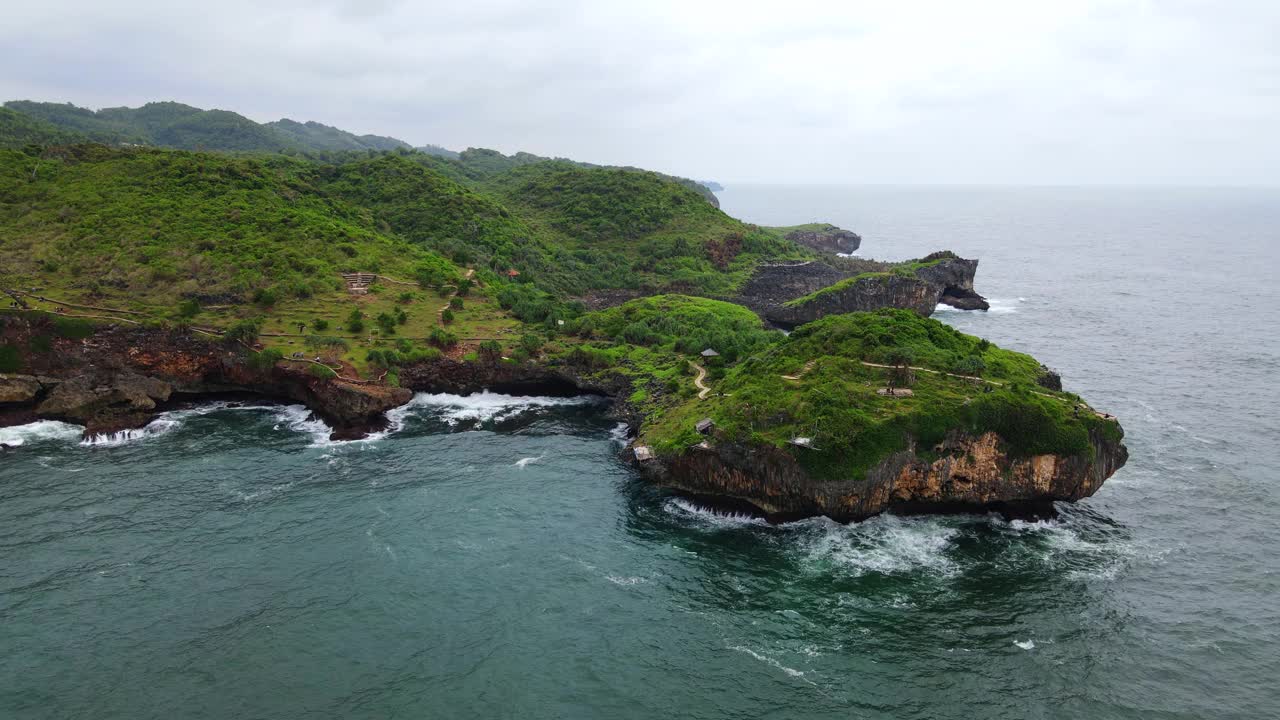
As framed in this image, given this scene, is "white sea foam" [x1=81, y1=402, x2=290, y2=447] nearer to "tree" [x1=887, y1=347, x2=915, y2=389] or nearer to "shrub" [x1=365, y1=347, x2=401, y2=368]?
"shrub" [x1=365, y1=347, x2=401, y2=368]

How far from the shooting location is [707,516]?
5084 centimetres

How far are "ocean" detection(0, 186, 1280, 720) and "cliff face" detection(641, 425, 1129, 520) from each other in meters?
1.75

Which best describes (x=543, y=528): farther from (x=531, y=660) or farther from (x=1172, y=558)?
(x=1172, y=558)

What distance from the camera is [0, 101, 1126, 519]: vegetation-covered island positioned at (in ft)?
161

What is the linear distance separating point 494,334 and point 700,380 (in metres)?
27.4

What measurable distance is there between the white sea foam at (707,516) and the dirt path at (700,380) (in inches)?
442

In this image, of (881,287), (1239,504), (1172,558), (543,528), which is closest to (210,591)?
(543,528)

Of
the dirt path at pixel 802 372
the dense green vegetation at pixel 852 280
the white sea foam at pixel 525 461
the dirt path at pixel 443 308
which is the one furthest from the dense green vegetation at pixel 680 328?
the white sea foam at pixel 525 461

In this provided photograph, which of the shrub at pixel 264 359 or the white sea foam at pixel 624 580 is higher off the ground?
the shrub at pixel 264 359

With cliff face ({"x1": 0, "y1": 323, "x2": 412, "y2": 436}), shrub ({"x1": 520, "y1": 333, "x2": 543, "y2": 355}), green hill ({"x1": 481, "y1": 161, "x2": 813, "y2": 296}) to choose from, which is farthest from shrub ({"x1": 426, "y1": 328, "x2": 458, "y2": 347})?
green hill ({"x1": 481, "y1": 161, "x2": 813, "y2": 296})

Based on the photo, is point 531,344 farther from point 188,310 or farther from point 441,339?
point 188,310

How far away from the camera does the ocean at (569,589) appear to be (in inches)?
1331

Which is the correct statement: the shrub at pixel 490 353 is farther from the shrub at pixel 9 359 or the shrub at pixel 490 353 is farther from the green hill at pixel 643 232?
the green hill at pixel 643 232

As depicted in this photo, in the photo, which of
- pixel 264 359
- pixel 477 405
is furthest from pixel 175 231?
pixel 477 405
